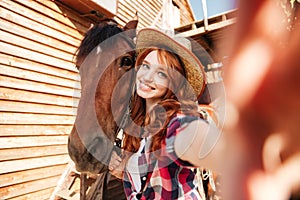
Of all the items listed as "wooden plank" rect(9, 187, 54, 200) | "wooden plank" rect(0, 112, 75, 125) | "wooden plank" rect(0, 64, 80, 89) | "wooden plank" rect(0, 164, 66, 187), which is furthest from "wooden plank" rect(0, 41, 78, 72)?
"wooden plank" rect(9, 187, 54, 200)

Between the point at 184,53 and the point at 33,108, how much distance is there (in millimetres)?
2949

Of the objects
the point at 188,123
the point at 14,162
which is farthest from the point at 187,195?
the point at 14,162

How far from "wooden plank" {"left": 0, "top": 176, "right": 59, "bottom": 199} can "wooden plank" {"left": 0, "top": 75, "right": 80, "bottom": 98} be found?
1286 millimetres

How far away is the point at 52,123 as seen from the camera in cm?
349

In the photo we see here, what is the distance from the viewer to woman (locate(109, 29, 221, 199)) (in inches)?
29.7

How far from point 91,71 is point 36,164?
2419mm

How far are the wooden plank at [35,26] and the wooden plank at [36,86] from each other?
0.78m

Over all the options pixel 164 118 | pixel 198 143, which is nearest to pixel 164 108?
pixel 164 118

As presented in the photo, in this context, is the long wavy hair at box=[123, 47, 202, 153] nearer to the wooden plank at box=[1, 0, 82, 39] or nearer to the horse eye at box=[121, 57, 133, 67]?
the horse eye at box=[121, 57, 133, 67]

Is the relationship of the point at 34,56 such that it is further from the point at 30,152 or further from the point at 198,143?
the point at 198,143

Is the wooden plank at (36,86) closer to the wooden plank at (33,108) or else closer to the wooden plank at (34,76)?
the wooden plank at (34,76)

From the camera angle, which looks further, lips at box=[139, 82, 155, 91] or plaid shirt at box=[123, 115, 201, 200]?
lips at box=[139, 82, 155, 91]

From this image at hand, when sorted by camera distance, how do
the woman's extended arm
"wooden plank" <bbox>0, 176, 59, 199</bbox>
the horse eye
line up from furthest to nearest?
"wooden plank" <bbox>0, 176, 59, 199</bbox>
the horse eye
the woman's extended arm

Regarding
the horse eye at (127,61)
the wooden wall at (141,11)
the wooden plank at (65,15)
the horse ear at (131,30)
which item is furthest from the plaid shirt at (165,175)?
the wooden wall at (141,11)
